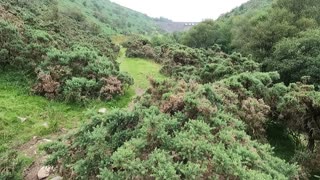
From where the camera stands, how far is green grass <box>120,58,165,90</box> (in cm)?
2803

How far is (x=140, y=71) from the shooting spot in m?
34.1

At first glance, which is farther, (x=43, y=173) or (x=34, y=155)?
(x=34, y=155)

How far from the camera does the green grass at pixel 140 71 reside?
28.0 metres

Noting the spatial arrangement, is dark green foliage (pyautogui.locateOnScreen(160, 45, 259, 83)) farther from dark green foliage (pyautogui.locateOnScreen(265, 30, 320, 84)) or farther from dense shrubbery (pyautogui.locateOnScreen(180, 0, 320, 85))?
dark green foliage (pyautogui.locateOnScreen(265, 30, 320, 84))

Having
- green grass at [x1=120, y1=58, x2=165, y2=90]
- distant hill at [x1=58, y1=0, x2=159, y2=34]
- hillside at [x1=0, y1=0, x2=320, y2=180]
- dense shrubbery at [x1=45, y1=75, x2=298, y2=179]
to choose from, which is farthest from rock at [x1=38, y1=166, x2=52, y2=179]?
distant hill at [x1=58, y1=0, x2=159, y2=34]

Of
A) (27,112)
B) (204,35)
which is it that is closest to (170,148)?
(27,112)

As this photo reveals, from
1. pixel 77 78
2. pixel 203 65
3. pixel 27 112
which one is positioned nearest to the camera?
pixel 27 112

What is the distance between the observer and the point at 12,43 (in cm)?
2177

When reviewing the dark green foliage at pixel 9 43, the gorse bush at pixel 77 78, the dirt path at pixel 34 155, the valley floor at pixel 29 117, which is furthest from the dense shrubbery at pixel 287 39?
the dark green foliage at pixel 9 43

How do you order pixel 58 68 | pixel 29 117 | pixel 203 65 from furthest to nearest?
pixel 203 65 < pixel 58 68 < pixel 29 117

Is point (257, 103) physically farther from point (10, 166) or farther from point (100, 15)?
point (100, 15)

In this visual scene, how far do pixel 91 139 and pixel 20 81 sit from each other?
13.2 metres

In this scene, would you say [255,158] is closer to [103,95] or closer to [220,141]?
[220,141]

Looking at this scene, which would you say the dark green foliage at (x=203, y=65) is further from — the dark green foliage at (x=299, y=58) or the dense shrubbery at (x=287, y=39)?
the dark green foliage at (x=299, y=58)
